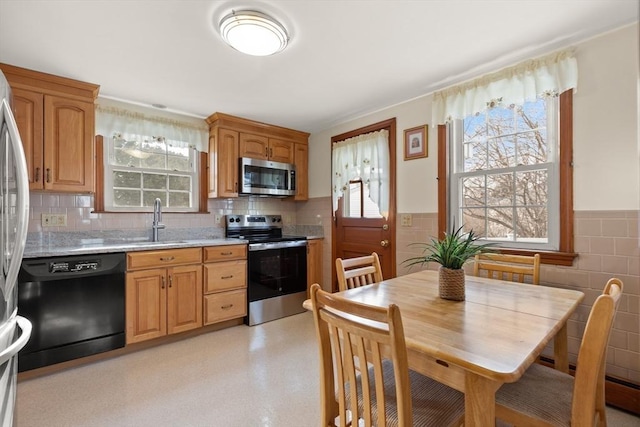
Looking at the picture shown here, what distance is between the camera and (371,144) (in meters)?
3.23

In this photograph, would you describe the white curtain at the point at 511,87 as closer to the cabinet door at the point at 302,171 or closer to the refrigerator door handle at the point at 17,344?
the cabinet door at the point at 302,171

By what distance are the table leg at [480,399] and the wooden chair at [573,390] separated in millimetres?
280

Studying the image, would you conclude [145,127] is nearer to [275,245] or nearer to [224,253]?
[224,253]

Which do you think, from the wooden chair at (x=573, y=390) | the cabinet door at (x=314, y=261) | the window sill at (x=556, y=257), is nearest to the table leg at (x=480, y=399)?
the wooden chair at (x=573, y=390)

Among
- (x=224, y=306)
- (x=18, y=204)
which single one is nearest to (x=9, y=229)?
(x=18, y=204)

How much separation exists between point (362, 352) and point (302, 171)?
3221 mm

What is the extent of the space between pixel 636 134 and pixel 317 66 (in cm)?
202

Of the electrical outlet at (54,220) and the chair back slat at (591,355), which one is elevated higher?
the electrical outlet at (54,220)

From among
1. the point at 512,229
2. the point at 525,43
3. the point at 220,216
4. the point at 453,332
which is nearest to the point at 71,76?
the point at 220,216

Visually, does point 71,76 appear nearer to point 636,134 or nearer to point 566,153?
point 566,153

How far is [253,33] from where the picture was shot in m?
1.78

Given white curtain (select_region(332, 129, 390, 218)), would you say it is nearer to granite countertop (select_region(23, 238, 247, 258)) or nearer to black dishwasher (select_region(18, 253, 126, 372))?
granite countertop (select_region(23, 238, 247, 258))

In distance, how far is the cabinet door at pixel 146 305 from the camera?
2.47 m

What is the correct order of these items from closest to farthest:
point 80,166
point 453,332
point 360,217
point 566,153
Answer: point 453,332 < point 566,153 < point 80,166 < point 360,217
